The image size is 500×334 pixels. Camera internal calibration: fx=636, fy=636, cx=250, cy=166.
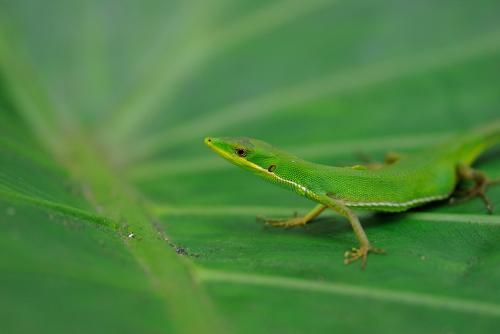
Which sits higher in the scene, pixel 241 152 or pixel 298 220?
pixel 241 152

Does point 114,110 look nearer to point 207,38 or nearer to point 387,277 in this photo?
point 207,38

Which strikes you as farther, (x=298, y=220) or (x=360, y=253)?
(x=298, y=220)

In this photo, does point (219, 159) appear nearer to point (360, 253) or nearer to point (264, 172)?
point (264, 172)

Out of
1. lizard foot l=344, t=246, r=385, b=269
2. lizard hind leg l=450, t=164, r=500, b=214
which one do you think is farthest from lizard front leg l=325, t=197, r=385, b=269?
lizard hind leg l=450, t=164, r=500, b=214

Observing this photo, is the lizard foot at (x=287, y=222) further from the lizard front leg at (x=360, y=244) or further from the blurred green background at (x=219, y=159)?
the lizard front leg at (x=360, y=244)

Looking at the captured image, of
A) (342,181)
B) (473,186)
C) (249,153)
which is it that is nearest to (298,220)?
(342,181)

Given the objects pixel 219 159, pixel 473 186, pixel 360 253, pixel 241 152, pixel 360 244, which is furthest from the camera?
pixel 219 159

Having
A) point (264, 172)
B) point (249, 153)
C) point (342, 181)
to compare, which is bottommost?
point (342, 181)
